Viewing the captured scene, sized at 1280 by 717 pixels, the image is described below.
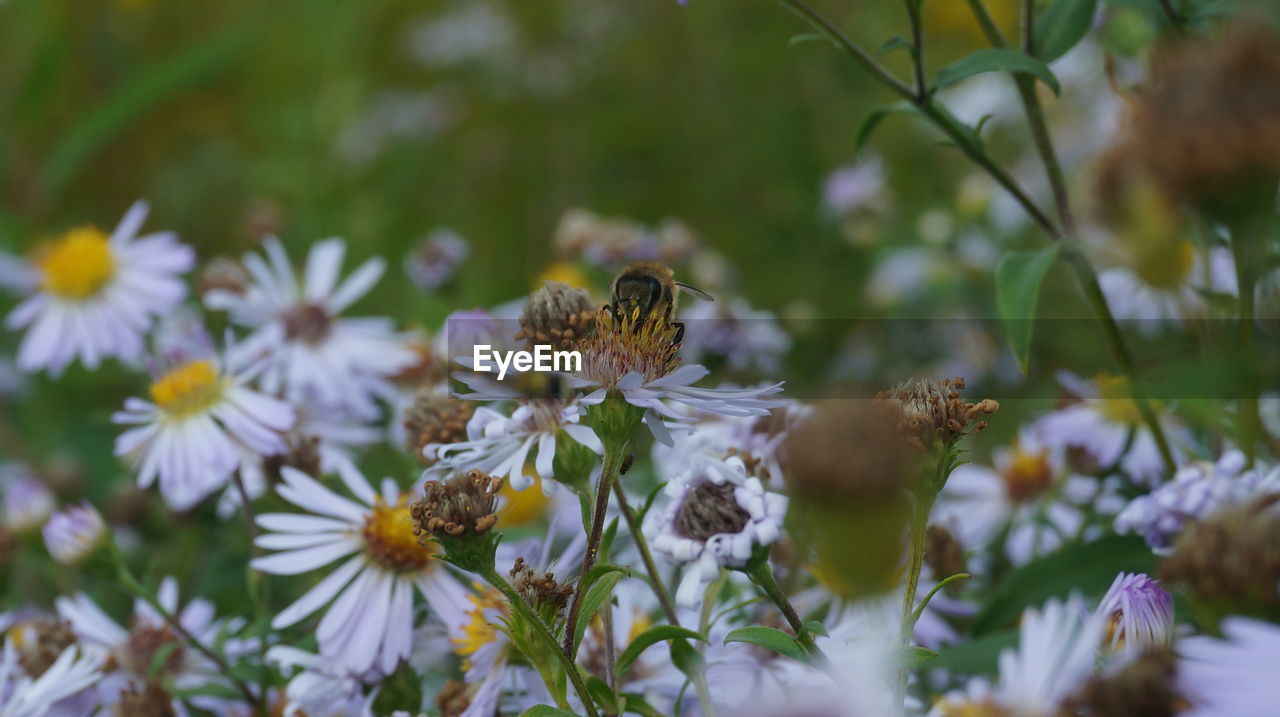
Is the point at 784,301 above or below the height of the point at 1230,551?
above

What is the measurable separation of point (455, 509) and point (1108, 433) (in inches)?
22.7

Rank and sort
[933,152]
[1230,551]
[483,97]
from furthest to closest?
[483,97]
[933,152]
[1230,551]

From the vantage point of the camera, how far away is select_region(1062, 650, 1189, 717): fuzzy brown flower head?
1.14 ft

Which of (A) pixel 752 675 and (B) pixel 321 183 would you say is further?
(B) pixel 321 183

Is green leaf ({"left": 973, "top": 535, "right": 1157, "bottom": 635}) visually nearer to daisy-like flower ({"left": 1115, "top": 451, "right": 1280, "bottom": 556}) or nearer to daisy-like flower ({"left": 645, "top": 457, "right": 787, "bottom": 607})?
daisy-like flower ({"left": 1115, "top": 451, "right": 1280, "bottom": 556})

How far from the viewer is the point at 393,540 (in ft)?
2.26

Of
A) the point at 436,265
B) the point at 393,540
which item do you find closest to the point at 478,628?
the point at 393,540

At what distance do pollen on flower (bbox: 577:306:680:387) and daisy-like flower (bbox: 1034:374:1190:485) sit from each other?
414mm

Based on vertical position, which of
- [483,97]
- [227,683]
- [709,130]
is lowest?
[227,683]

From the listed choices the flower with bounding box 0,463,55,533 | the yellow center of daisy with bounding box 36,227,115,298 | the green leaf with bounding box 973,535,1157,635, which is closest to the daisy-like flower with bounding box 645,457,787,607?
the green leaf with bounding box 973,535,1157,635

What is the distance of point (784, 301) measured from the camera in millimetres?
1826

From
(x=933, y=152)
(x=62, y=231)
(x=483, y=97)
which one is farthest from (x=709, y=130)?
(x=62, y=231)

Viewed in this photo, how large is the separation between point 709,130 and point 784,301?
0.57 m

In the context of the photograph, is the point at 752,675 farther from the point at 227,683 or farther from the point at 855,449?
the point at 227,683
